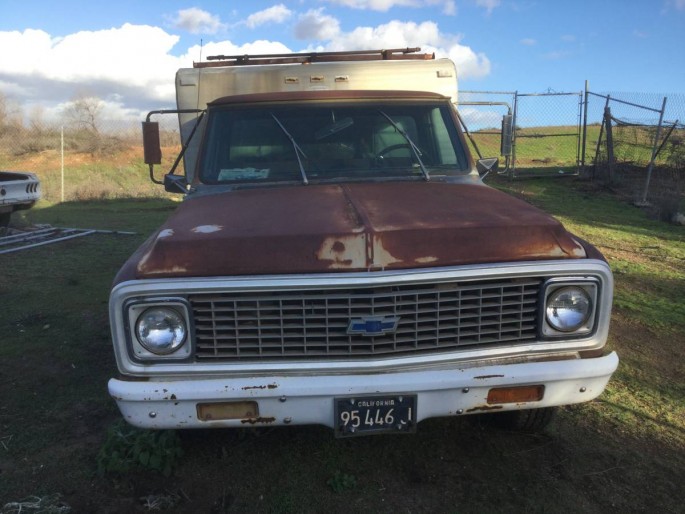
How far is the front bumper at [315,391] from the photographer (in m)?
2.49

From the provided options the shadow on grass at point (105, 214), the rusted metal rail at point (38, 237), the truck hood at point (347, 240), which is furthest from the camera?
the shadow on grass at point (105, 214)

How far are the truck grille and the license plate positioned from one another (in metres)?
0.20

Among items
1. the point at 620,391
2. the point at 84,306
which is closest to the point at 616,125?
the point at 620,391

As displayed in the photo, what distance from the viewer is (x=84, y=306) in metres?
6.00

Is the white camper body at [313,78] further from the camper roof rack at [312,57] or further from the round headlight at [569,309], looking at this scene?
the round headlight at [569,309]

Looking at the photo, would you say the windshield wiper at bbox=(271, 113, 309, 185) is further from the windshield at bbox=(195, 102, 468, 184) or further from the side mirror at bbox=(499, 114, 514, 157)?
the side mirror at bbox=(499, 114, 514, 157)

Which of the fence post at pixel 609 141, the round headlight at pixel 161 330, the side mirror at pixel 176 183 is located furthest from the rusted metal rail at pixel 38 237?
the fence post at pixel 609 141

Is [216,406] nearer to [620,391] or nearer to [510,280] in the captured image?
[510,280]

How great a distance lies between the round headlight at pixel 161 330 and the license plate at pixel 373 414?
0.77 meters

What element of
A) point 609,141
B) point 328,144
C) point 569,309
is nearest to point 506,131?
point 328,144

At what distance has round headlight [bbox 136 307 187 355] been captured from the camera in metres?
2.52

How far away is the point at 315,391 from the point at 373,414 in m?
0.29

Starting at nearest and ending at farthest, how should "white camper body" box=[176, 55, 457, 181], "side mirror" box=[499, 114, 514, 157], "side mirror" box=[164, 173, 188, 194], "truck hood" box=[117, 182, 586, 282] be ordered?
"truck hood" box=[117, 182, 586, 282] < "side mirror" box=[164, 173, 188, 194] < "side mirror" box=[499, 114, 514, 157] < "white camper body" box=[176, 55, 457, 181]

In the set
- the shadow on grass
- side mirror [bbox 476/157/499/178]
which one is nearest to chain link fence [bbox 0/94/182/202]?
the shadow on grass
